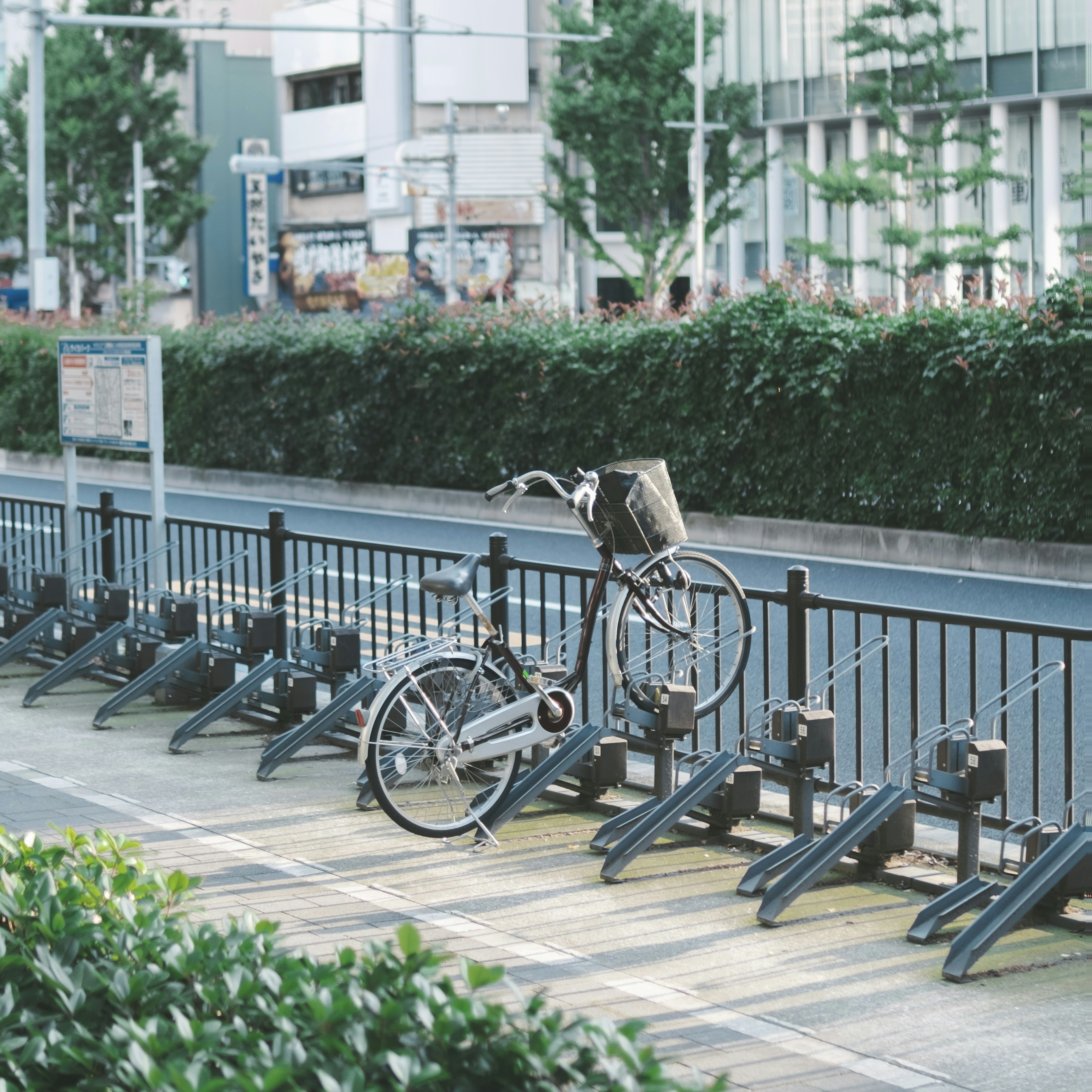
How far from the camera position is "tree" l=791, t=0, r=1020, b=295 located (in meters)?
33.5

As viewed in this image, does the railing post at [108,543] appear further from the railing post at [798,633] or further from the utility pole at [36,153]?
the utility pole at [36,153]

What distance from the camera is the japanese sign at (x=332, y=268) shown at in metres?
63.8

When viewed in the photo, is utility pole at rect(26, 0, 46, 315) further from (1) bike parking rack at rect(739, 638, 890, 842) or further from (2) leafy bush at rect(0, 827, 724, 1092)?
(2) leafy bush at rect(0, 827, 724, 1092)

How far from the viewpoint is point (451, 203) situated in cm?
5025

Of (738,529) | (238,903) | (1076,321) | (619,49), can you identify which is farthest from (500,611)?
(619,49)

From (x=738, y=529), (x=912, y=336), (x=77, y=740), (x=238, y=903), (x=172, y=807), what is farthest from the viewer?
(x=738, y=529)

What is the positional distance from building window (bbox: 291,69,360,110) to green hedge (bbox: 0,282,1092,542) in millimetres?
40009

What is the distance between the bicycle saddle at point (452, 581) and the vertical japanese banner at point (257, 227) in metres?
61.7

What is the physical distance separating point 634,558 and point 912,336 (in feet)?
12.4

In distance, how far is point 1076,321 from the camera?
51.5ft

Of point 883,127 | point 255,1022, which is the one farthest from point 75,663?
point 883,127

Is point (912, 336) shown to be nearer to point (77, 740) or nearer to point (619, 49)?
point (77, 740)

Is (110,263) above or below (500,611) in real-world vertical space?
above

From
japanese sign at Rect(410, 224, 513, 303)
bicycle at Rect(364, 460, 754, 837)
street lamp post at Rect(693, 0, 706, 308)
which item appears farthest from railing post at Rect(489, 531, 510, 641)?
japanese sign at Rect(410, 224, 513, 303)
